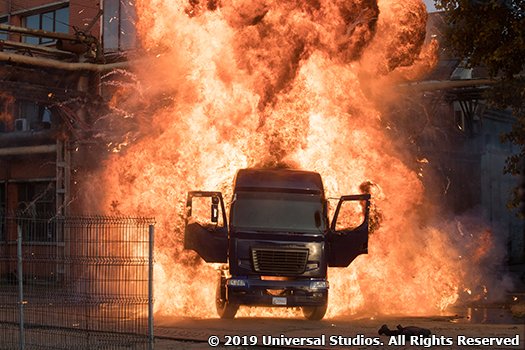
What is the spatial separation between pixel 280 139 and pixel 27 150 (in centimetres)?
1359

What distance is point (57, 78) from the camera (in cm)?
2792

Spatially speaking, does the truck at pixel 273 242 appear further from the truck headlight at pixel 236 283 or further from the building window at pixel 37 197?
the building window at pixel 37 197

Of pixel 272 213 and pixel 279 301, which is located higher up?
pixel 272 213

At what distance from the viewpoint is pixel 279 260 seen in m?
17.8

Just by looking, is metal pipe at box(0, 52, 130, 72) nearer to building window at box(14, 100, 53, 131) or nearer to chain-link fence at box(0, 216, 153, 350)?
building window at box(14, 100, 53, 131)

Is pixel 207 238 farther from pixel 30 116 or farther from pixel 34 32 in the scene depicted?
pixel 30 116

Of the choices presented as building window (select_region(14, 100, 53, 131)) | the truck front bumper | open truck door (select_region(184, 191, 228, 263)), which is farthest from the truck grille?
building window (select_region(14, 100, 53, 131))

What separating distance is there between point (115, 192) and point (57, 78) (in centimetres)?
639

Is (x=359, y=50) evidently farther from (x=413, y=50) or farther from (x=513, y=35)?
(x=513, y=35)

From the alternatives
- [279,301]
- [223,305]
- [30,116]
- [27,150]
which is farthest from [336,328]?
[30,116]

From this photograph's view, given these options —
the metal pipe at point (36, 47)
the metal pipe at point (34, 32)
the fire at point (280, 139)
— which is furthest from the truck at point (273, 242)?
the metal pipe at point (34, 32)

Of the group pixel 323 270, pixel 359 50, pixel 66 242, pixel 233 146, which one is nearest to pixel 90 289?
pixel 66 242

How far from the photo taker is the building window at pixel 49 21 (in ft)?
110

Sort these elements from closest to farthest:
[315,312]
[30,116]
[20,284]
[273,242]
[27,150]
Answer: [20,284] → [273,242] → [315,312] → [27,150] → [30,116]
